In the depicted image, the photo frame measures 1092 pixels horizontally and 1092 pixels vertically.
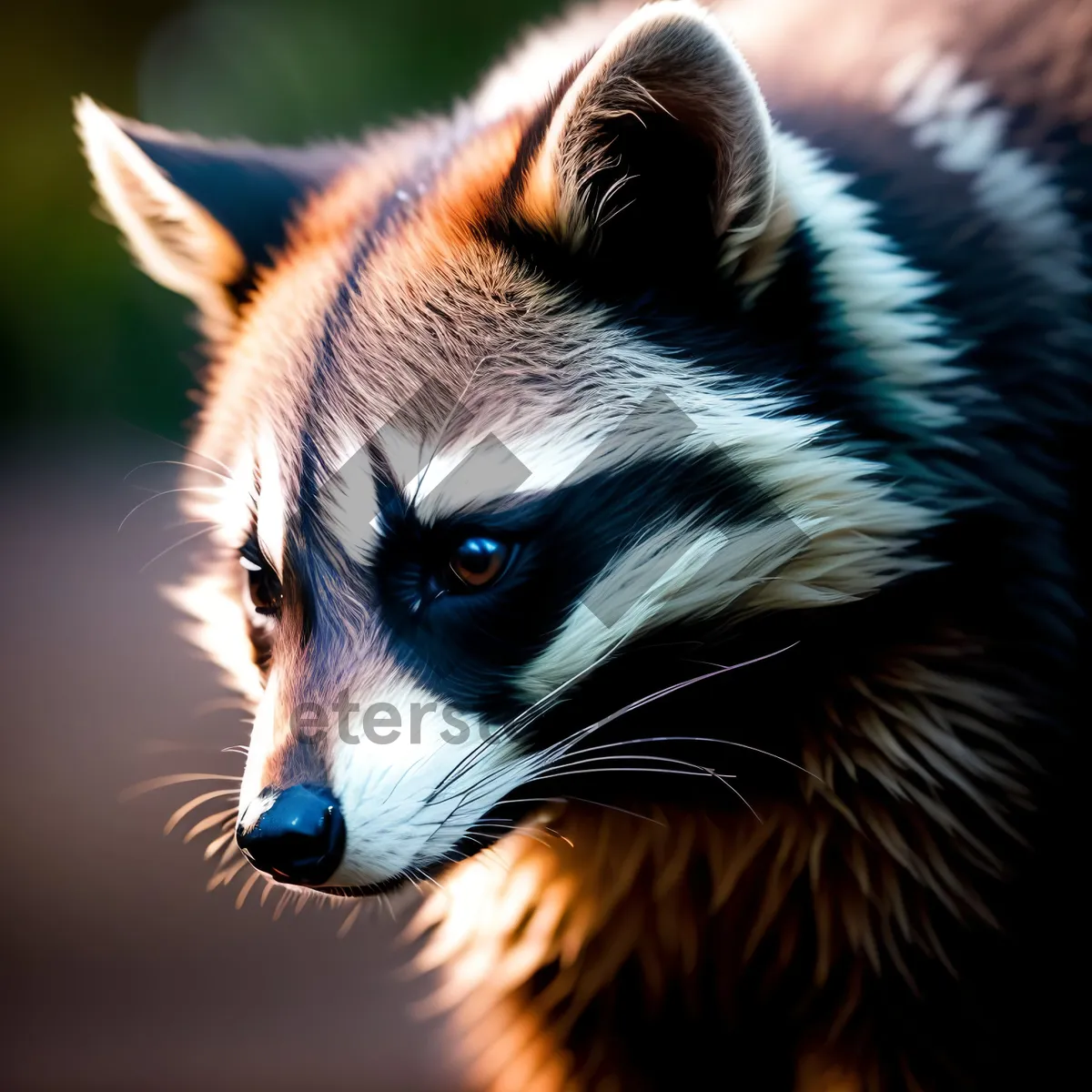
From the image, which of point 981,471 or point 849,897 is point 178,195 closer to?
point 981,471

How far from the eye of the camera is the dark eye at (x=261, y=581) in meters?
0.84

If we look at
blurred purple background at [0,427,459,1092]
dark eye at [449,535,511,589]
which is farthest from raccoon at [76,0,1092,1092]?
blurred purple background at [0,427,459,1092]

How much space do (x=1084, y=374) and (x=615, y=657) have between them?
1.31 feet

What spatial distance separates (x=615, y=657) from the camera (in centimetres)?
76

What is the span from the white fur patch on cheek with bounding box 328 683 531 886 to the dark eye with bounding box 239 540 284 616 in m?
0.13

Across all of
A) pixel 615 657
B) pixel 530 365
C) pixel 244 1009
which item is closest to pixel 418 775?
pixel 615 657

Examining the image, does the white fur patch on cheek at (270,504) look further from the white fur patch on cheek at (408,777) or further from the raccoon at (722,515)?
the white fur patch on cheek at (408,777)

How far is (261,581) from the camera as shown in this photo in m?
0.87

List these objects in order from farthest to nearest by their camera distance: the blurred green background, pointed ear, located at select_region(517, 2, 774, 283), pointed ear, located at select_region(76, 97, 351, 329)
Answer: the blurred green background, pointed ear, located at select_region(76, 97, 351, 329), pointed ear, located at select_region(517, 2, 774, 283)

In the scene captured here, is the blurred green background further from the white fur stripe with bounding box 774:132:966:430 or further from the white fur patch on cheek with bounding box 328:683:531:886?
the white fur patch on cheek with bounding box 328:683:531:886

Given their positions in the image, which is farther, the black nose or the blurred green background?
the blurred green background

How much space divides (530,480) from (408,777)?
203 mm

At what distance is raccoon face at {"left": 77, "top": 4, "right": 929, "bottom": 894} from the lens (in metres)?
0.73

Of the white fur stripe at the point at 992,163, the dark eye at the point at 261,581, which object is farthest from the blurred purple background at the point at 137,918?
the white fur stripe at the point at 992,163
